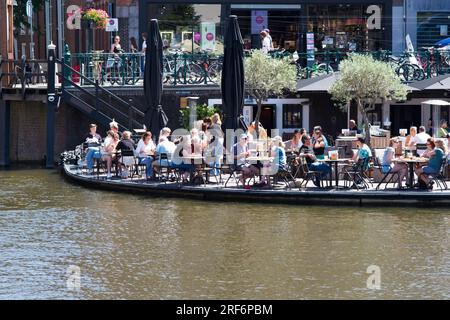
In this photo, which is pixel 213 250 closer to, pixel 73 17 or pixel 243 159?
pixel 243 159

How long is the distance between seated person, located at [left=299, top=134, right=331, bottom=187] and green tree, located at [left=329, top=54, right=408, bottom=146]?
4848 mm

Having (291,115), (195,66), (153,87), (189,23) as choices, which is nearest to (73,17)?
(189,23)

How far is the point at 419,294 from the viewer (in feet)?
56.4

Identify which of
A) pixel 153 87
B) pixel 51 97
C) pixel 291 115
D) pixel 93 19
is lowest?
pixel 291 115

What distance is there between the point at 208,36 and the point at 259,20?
2.29 m

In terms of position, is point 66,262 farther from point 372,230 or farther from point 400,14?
point 400,14

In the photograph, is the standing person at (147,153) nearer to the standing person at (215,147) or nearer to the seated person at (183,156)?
the seated person at (183,156)

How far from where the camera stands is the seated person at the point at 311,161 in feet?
88.1

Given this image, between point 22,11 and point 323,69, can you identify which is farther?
point 22,11

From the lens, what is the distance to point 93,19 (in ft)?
140

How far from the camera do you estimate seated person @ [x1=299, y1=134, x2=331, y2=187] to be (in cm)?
2684

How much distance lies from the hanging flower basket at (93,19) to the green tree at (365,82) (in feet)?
37.9

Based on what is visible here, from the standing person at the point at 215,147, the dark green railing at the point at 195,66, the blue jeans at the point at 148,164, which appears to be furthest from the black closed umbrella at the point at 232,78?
the dark green railing at the point at 195,66

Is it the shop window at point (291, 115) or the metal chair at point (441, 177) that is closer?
the metal chair at point (441, 177)
